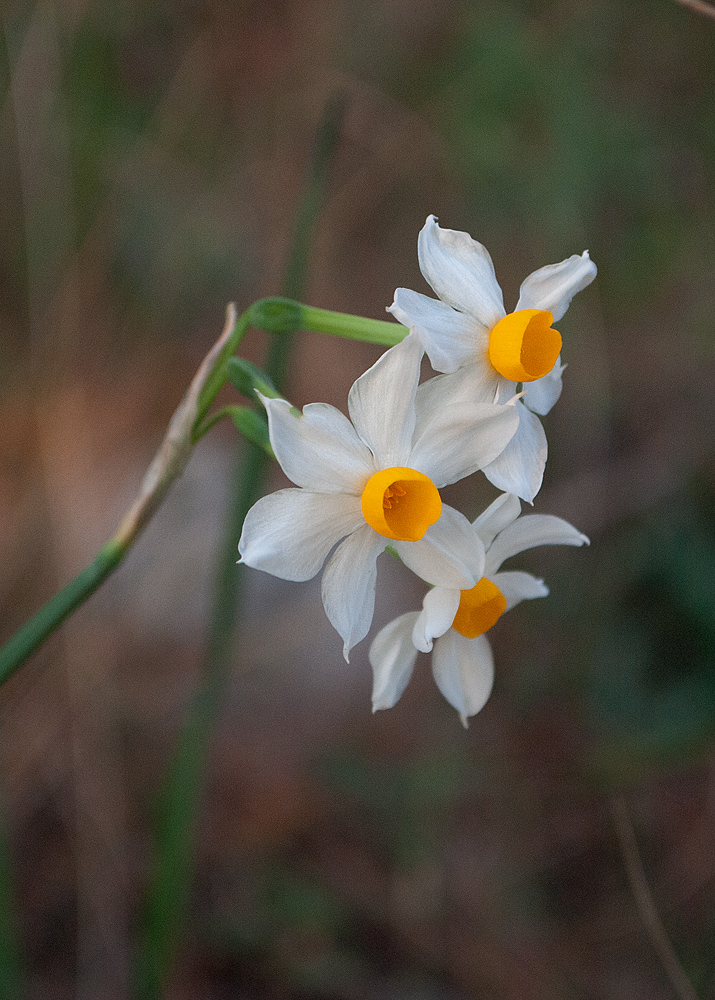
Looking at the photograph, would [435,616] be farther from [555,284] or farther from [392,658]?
[555,284]

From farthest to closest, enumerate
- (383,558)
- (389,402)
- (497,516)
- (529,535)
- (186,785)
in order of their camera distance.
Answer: (383,558) < (186,785) < (529,535) < (497,516) < (389,402)

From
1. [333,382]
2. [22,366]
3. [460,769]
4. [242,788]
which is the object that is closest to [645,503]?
[460,769]

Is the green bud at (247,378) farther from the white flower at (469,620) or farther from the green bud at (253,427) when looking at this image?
the white flower at (469,620)

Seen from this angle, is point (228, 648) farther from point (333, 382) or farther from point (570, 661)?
point (333, 382)

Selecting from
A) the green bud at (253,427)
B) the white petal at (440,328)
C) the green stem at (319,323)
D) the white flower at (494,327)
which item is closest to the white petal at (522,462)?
the white flower at (494,327)

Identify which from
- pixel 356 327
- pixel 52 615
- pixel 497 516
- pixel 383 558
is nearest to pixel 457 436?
pixel 497 516

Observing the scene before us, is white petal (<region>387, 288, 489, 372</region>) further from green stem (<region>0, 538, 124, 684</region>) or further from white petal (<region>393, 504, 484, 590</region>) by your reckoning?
green stem (<region>0, 538, 124, 684</region>)
